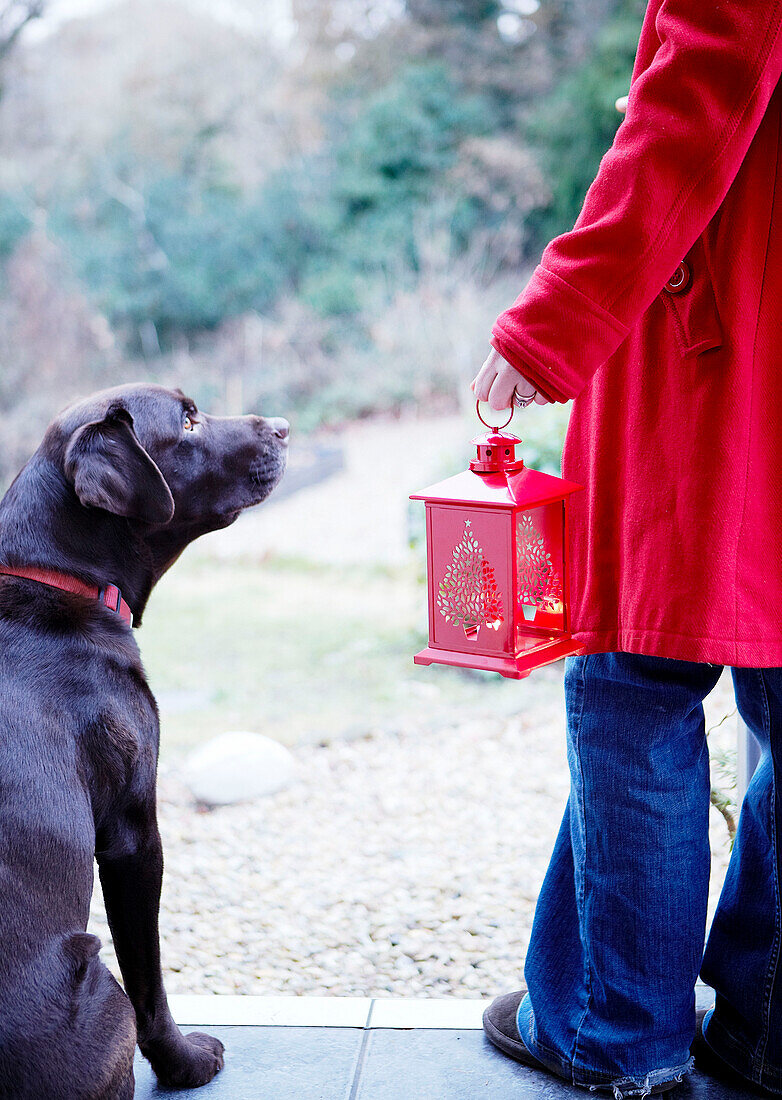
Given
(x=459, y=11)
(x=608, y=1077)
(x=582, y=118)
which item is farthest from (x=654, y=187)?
(x=459, y=11)

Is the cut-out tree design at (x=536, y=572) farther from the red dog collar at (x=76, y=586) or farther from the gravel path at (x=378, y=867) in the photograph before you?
the gravel path at (x=378, y=867)

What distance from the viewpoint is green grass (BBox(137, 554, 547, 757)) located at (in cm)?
388

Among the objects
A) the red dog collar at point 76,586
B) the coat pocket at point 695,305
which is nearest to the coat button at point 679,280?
A: the coat pocket at point 695,305

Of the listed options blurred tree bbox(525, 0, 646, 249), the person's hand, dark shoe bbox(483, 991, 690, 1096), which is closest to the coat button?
the person's hand

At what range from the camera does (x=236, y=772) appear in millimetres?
3109

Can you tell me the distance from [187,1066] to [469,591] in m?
0.95

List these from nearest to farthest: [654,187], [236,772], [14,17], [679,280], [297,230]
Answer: [654,187] < [679,280] < [236,772] < [14,17] < [297,230]

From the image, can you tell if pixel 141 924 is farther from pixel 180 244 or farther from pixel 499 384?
pixel 180 244

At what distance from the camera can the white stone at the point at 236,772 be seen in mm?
3096

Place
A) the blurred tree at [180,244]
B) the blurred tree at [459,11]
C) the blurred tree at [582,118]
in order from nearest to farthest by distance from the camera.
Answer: the blurred tree at [582,118] → the blurred tree at [180,244] → the blurred tree at [459,11]

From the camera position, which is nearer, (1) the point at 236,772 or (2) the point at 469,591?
(2) the point at 469,591

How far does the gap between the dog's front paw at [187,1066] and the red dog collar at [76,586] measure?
71 centimetres

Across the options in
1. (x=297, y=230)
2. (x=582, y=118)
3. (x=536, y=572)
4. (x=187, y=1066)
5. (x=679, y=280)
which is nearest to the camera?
(x=679, y=280)

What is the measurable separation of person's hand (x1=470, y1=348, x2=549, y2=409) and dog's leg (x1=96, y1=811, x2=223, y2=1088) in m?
0.84
